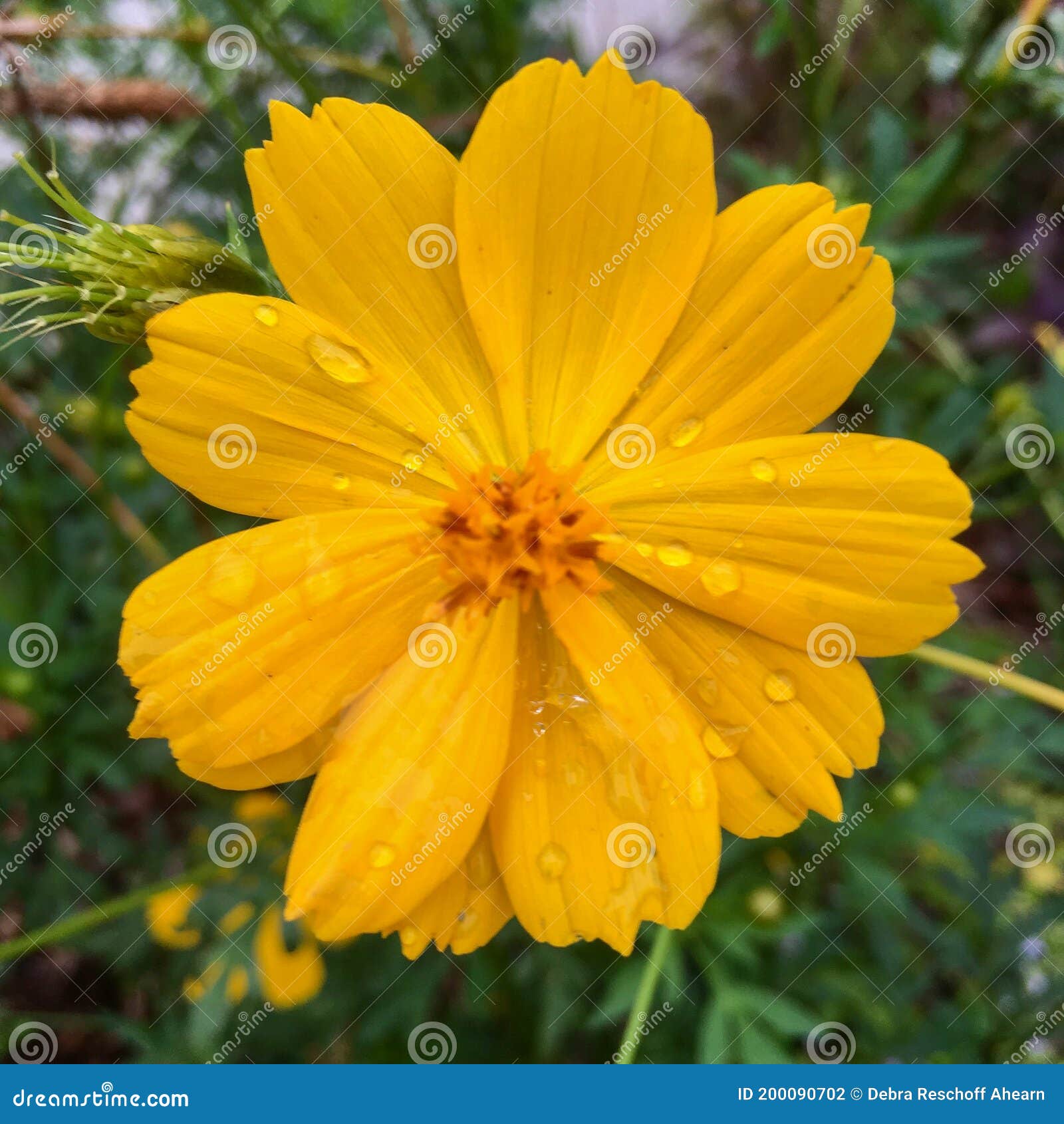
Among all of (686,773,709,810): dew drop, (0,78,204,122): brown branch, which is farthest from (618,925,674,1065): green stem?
(0,78,204,122): brown branch

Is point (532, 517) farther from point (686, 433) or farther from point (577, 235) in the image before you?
point (577, 235)

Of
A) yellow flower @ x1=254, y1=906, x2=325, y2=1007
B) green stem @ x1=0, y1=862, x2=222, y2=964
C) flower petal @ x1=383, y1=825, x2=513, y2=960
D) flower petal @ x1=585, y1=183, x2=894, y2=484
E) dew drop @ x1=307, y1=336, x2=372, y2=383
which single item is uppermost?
flower petal @ x1=585, y1=183, x2=894, y2=484

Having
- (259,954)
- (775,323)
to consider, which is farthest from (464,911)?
(259,954)

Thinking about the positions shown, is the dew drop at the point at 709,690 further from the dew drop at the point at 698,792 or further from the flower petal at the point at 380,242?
the flower petal at the point at 380,242

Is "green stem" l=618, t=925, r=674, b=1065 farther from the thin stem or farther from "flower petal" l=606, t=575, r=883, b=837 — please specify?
the thin stem
